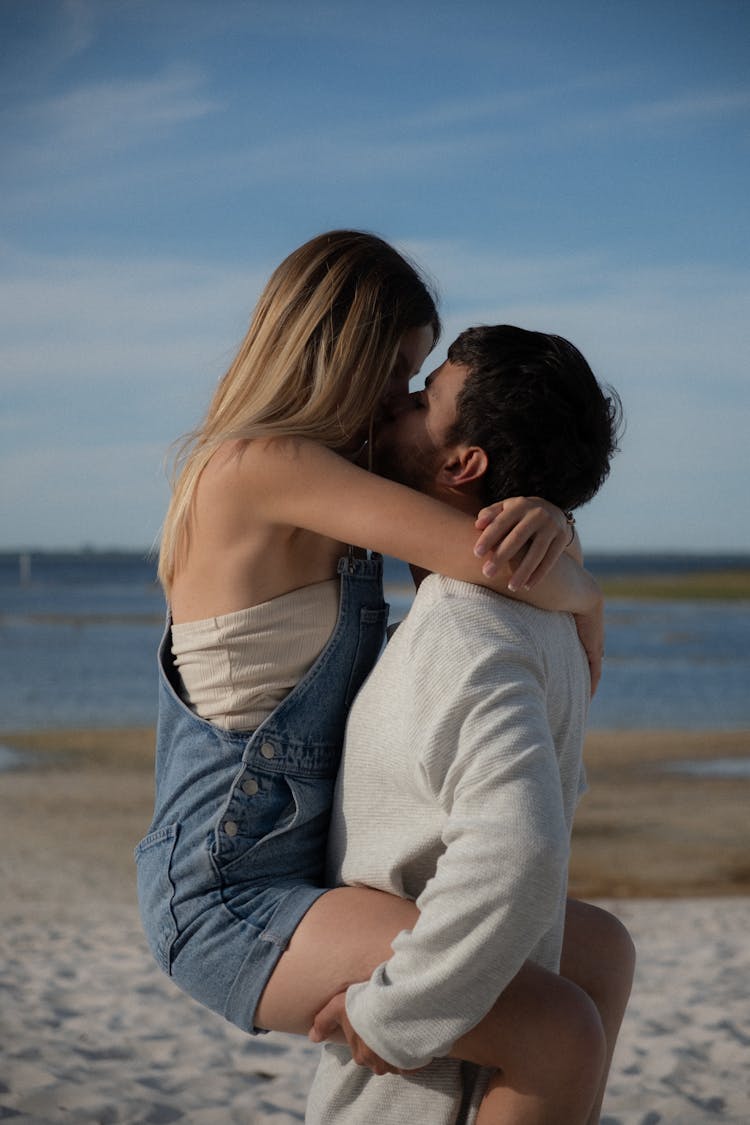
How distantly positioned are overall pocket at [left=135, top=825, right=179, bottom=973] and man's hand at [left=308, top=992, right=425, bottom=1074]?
35 cm

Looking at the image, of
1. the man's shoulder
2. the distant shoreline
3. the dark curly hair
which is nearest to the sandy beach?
the distant shoreline

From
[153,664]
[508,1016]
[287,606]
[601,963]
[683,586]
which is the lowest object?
[683,586]

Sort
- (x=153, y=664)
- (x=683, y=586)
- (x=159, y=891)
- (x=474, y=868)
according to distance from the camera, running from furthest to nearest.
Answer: (x=683, y=586) → (x=153, y=664) → (x=159, y=891) → (x=474, y=868)

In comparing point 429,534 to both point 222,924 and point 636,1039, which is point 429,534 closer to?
point 222,924

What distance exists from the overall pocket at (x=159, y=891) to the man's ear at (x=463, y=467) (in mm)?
877

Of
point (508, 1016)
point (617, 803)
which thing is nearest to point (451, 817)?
point (508, 1016)

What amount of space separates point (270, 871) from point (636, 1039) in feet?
10.0

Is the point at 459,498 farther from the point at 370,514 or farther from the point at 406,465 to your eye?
Answer: the point at 370,514

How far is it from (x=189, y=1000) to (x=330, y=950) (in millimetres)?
3537

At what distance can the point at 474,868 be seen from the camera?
189 centimetres

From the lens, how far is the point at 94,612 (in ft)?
103

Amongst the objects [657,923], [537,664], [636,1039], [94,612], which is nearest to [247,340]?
[537,664]

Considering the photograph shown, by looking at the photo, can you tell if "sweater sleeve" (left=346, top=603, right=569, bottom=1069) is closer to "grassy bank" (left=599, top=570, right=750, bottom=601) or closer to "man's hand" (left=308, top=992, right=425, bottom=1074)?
"man's hand" (left=308, top=992, right=425, bottom=1074)

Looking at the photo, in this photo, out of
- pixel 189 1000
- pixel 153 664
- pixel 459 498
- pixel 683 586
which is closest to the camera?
pixel 459 498
